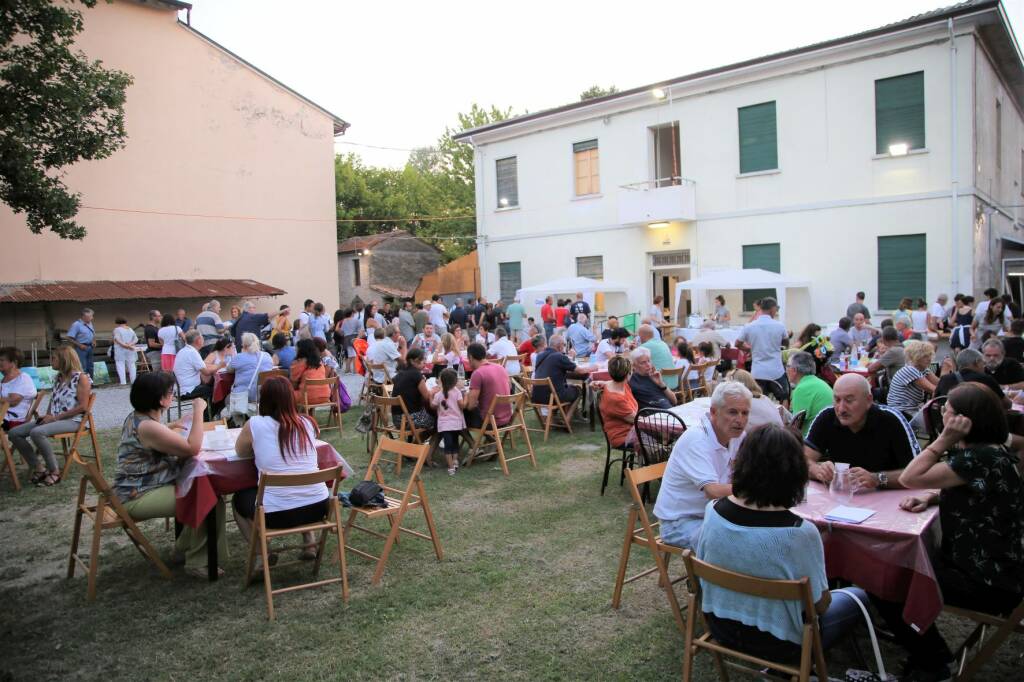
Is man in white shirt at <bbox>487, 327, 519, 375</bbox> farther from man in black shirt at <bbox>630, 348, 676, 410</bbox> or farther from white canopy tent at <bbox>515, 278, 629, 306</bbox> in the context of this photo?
white canopy tent at <bbox>515, 278, 629, 306</bbox>

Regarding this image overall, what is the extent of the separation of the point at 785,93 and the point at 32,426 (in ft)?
53.5

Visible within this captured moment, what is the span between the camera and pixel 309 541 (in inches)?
197

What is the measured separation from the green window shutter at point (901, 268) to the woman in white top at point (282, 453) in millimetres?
14637

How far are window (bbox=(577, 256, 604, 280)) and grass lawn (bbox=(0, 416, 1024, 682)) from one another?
15281 mm

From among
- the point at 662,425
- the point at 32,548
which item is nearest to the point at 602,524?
the point at 662,425

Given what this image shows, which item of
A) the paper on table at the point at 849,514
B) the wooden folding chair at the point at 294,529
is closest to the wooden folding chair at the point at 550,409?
the wooden folding chair at the point at 294,529

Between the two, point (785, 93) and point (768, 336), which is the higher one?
point (785, 93)

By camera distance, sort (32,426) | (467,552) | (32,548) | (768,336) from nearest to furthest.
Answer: (467,552)
(32,548)
(32,426)
(768,336)

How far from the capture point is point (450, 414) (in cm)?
733

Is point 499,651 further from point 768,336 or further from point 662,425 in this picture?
point 768,336

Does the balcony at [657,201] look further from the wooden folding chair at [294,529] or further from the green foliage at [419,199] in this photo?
the green foliage at [419,199]

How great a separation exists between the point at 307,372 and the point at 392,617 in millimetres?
5604

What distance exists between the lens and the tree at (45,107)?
10.5m

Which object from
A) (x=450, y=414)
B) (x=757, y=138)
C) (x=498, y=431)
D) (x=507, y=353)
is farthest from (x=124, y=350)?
(x=757, y=138)
